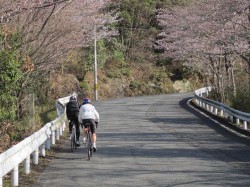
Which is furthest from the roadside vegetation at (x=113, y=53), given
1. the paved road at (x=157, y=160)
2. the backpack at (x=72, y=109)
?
the paved road at (x=157, y=160)

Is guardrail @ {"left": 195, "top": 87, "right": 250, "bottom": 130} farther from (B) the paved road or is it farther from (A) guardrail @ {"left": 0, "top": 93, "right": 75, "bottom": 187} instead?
(A) guardrail @ {"left": 0, "top": 93, "right": 75, "bottom": 187}

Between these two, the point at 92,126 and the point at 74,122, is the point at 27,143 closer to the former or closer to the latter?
the point at 92,126

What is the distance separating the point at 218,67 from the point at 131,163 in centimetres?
2099

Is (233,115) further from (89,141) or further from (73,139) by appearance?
(89,141)

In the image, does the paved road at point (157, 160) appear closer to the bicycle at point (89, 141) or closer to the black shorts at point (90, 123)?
the bicycle at point (89, 141)

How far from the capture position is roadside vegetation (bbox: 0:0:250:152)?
13248 millimetres

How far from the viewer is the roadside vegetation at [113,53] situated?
13.2 metres

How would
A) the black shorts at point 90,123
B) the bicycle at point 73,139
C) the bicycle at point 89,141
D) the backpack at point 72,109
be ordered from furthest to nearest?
the backpack at point 72,109 → the bicycle at point 73,139 → the black shorts at point 90,123 → the bicycle at point 89,141

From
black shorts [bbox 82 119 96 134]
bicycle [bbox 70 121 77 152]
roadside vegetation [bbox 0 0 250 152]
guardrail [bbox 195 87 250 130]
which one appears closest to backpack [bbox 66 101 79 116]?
bicycle [bbox 70 121 77 152]

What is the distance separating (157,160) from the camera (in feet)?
38.5

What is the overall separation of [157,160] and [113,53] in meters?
46.1

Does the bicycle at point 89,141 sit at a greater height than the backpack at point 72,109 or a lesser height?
lesser

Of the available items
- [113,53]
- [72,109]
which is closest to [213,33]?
[72,109]

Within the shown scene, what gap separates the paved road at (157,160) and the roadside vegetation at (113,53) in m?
2.60
